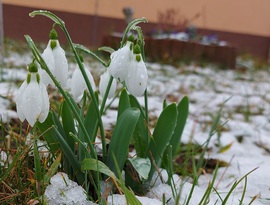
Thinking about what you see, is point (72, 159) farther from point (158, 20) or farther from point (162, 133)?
point (158, 20)

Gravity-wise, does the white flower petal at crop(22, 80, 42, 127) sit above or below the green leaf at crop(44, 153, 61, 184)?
above

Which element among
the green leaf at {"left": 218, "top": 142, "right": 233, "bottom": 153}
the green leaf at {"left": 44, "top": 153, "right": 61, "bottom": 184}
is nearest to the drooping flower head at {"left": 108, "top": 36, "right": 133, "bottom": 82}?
the green leaf at {"left": 44, "top": 153, "right": 61, "bottom": 184}

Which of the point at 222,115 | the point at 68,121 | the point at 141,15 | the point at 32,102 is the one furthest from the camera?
the point at 141,15

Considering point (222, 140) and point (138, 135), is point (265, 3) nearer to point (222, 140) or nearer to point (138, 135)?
point (222, 140)

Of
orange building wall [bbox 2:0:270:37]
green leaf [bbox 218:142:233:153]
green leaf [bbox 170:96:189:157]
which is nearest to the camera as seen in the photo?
green leaf [bbox 170:96:189:157]

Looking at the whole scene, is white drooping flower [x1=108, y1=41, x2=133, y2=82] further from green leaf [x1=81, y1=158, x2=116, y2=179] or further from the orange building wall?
the orange building wall

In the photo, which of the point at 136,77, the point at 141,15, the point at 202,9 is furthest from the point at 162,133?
the point at 202,9

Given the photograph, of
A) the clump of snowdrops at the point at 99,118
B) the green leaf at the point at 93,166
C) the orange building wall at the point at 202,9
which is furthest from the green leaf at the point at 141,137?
the orange building wall at the point at 202,9

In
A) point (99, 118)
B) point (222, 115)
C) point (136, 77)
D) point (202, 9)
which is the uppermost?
point (202, 9)
